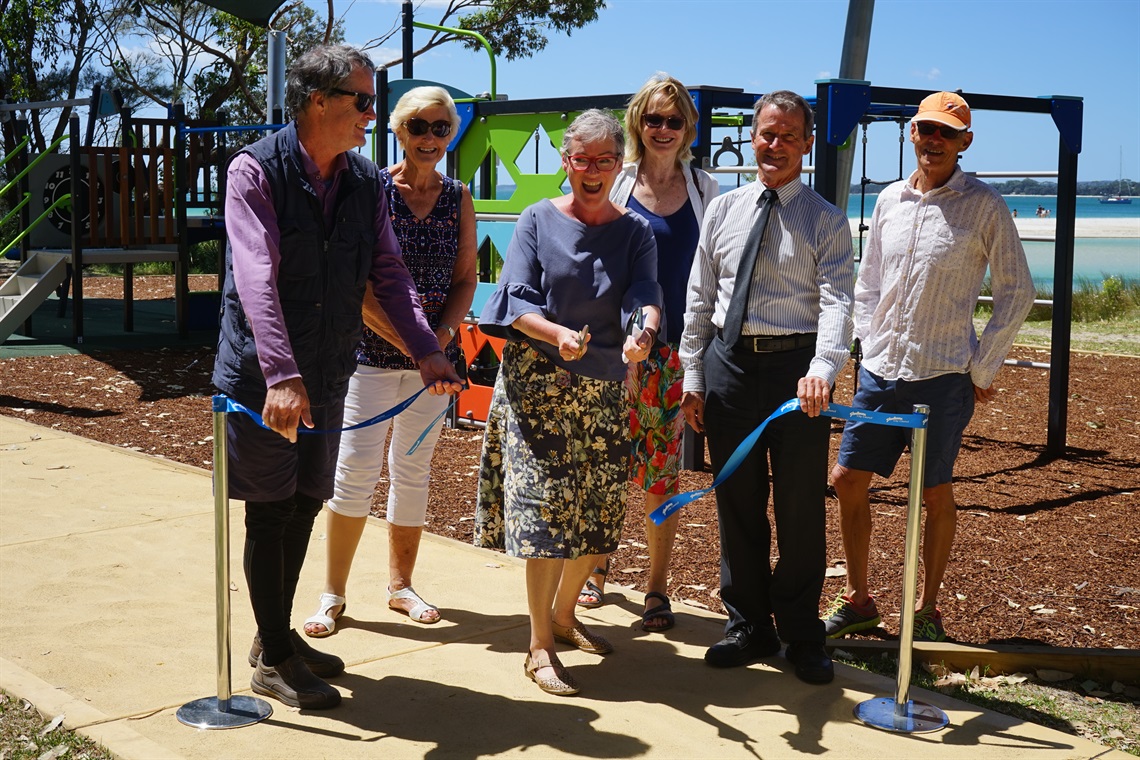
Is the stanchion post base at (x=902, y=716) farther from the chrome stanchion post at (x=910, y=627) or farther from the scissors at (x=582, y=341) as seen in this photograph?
the scissors at (x=582, y=341)

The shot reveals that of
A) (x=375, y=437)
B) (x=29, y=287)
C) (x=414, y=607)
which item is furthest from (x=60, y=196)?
(x=414, y=607)

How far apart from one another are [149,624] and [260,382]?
148 centimetres

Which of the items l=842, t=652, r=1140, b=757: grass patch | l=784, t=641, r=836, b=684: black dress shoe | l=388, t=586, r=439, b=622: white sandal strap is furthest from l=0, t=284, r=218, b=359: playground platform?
l=842, t=652, r=1140, b=757: grass patch

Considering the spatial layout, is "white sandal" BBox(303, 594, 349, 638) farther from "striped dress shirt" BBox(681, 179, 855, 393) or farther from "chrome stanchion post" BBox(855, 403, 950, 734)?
"chrome stanchion post" BBox(855, 403, 950, 734)

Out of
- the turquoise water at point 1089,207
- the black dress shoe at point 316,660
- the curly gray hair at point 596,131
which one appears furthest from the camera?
the turquoise water at point 1089,207

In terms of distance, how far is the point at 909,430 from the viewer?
4.64 meters

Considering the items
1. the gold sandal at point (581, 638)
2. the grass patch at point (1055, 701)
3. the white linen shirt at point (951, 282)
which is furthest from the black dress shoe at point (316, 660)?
the white linen shirt at point (951, 282)

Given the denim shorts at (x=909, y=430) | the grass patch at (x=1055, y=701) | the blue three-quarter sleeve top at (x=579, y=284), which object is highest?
the blue three-quarter sleeve top at (x=579, y=284)

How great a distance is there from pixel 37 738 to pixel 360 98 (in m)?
2.11

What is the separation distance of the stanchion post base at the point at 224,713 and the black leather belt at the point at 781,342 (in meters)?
2.00

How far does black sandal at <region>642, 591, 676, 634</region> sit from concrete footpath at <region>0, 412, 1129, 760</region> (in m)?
0.06

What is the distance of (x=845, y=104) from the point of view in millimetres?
6535

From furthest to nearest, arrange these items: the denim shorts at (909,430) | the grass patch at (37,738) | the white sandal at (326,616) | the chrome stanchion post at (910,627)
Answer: the white sandal at (326,616) → the denim shorts at (909,430) → the chrome stanchion post at (910,627) → the grass patch at (37,738)

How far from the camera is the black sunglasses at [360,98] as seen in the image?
362cm
